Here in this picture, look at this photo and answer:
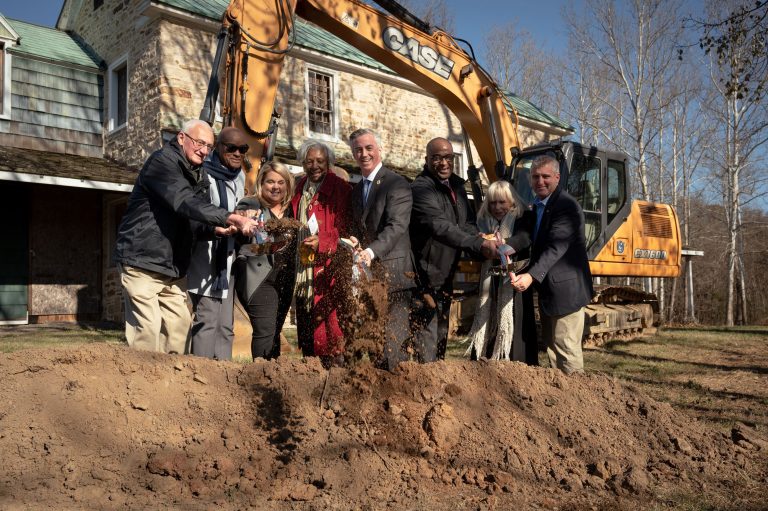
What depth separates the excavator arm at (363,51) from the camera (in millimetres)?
5762

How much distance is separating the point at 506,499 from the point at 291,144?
11.2 metres

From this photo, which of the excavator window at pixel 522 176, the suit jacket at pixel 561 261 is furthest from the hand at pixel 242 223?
the excavator window at pixel 522 176

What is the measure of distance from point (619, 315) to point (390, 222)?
665cm

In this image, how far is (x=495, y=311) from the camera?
4.63 metres

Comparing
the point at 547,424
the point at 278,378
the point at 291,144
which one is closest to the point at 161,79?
the point at 291,144

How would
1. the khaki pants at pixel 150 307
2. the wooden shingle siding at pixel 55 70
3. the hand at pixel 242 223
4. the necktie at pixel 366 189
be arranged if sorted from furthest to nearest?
1. the wooden shingle siding at pixel 55 70
2. the necktie at pixel 366 189
3. the khaki pants at pixel 150 307
4. the hand at pixel 242 223

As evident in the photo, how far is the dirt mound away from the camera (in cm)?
270

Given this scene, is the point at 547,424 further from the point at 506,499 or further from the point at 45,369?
the point at 45,369

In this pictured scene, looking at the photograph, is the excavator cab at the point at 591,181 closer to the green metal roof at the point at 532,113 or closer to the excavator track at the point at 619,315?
the excavator track at the point at 619,315

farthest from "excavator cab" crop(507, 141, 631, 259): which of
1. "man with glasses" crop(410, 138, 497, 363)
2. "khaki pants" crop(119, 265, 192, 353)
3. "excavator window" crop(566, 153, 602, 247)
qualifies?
"khaki pants" crop(119, 265, 192, 353)

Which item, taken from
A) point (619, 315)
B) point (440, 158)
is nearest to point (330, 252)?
point (440, 158)

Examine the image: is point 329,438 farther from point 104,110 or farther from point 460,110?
point 104,110

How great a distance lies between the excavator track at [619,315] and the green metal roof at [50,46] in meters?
11.1

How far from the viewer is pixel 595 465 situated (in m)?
3.26
